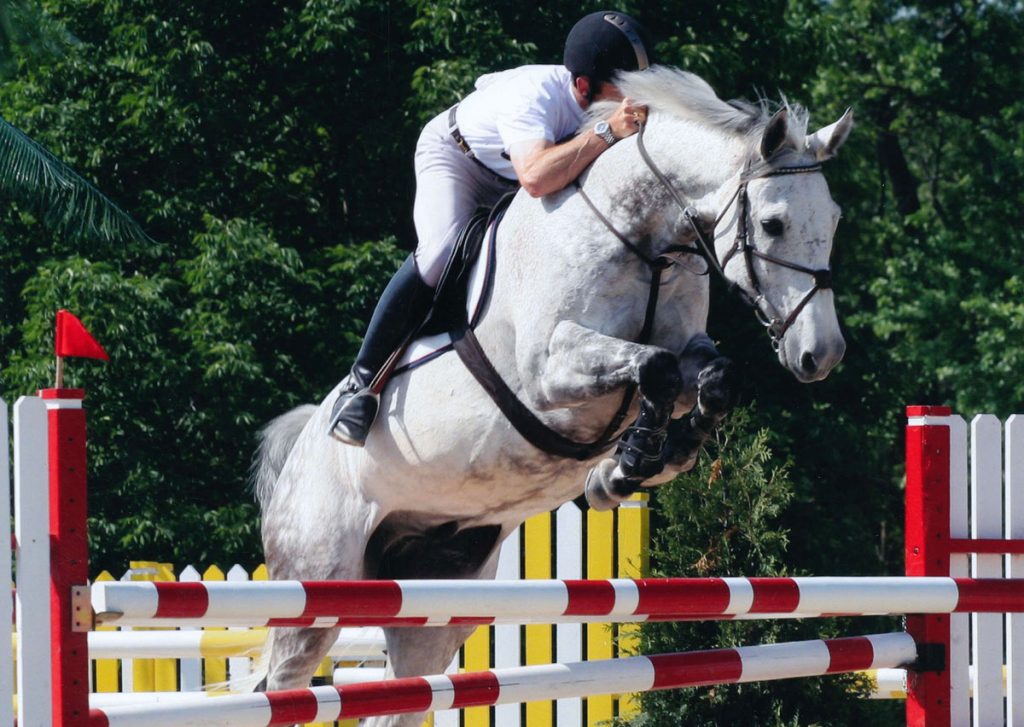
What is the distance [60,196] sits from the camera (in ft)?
43.7

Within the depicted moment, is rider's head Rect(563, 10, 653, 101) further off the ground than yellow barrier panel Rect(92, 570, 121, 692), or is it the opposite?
rider's head Rect(563, 10, 653, 101)

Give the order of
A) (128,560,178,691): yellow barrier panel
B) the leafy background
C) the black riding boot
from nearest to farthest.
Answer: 1. the black riding boot
2. (128,560,178,691): yellow barrier panel
3. the leafy background

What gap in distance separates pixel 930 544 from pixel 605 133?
1.42 metres

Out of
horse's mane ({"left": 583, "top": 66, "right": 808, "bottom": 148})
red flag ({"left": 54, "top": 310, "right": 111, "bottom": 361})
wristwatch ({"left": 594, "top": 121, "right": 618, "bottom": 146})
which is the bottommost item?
red flag ({"left": 54, "top": 310, "right": 111, "bottom": 361})

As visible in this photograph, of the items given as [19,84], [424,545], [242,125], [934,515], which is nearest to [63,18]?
[19,84]

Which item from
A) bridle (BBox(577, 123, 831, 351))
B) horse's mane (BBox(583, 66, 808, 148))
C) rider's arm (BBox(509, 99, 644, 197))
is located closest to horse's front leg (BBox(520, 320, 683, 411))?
bridle (BBox(577, 123, 831, 351))

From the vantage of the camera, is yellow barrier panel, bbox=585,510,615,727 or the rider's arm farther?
yellow barrier panel, bbox=585,510,615,727

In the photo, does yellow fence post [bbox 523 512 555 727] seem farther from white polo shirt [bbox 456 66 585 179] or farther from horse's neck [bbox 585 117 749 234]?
horse's neck [bbox 585 117 749 234]

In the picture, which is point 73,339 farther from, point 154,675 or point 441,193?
point 154,675

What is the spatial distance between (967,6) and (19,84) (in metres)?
12.8

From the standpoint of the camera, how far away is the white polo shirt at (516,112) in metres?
4.40

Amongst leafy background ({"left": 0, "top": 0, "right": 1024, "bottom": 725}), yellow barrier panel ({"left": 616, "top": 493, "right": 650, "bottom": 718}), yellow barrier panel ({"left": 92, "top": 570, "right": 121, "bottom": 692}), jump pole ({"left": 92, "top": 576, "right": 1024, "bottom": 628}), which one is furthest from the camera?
leafy background ({"left": 0, "top": 0, "right": 1024, "bottom": 725})

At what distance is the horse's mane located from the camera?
4227mm

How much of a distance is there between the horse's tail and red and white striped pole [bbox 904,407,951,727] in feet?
6.57
